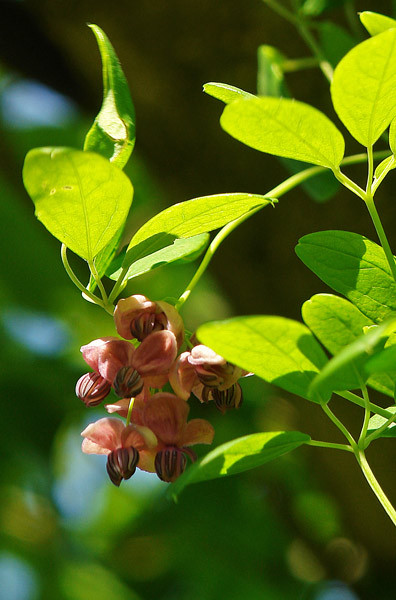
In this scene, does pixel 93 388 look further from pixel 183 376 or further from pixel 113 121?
pixel 113 121

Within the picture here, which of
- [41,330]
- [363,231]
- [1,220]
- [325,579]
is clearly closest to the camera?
[363,231]

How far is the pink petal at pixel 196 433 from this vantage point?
19.8 inches

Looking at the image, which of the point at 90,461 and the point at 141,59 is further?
the point at 90,461

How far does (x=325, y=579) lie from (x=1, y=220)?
1283 mm

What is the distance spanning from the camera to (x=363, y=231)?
1.12 meters

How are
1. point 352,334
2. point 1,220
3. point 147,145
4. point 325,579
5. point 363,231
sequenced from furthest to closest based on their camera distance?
point 1,220, point 325,579, point 147,145, point 363,231, point 352,334

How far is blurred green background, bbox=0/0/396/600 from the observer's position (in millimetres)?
1181

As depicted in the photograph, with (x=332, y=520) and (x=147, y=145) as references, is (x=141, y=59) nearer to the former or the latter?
(x=147, y=145)

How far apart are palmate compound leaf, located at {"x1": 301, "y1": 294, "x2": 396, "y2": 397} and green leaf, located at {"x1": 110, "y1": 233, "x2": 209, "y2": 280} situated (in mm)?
92

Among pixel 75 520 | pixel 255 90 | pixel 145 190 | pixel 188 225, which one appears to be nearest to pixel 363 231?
pixel 255 90

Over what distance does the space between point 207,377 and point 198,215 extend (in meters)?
0.10

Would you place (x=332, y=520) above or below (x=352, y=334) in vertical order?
below

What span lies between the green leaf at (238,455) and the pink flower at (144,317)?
0.10 meters

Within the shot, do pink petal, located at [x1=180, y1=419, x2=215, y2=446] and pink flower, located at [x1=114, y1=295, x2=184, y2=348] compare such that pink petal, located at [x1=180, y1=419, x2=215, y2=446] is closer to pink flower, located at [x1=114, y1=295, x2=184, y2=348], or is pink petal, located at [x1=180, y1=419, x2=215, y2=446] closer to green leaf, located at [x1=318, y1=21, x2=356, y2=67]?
pink flower, located at [x1=114, y1=295, x2=184, y2=348]
